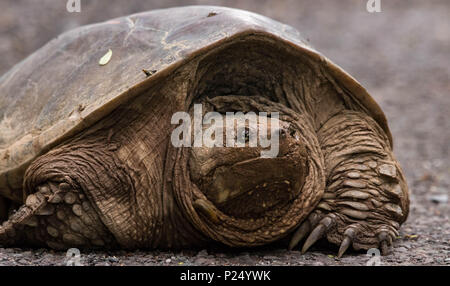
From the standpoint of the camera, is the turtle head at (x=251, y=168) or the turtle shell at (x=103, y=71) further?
the turtle shell at (x=103, y=71)

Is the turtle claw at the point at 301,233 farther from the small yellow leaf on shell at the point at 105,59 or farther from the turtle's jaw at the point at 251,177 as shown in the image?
the small yellow leaf on shell at the point at 105,59

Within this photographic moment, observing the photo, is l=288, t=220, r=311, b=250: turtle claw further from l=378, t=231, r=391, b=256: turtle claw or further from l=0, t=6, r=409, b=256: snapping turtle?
l=378, t=231, r=391, b=256: turtle claw

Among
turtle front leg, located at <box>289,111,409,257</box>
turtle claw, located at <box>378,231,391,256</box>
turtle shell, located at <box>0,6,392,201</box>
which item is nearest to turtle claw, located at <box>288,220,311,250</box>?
turtle front leg, located at <box>289,111,409,257</box>

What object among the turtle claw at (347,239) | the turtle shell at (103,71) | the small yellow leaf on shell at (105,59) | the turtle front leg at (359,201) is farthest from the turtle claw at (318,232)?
the small yellow leaf on shell at (105,59)

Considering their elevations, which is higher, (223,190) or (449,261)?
(223,190)

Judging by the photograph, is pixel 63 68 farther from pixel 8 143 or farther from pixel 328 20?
pixel 328 20
